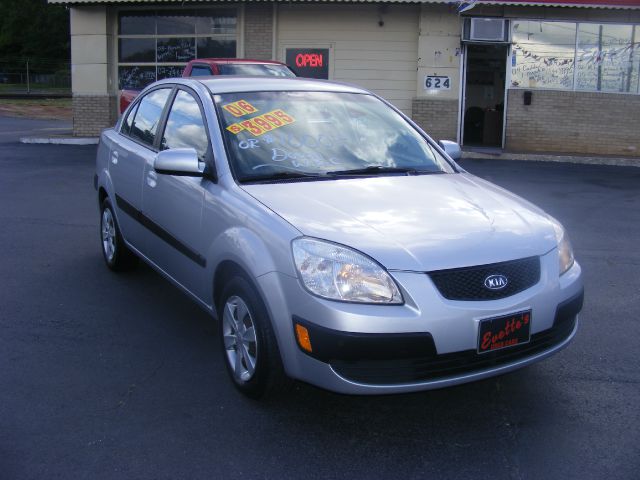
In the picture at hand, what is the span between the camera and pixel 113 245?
6.29m

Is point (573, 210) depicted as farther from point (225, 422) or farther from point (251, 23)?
point (251, 23)

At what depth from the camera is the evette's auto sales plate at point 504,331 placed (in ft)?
11.2

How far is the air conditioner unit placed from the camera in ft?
53.3

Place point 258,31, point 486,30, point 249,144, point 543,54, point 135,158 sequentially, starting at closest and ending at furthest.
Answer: point 249,144 < point 135,158 < point 486,30 < point 543,54 < point 258,31

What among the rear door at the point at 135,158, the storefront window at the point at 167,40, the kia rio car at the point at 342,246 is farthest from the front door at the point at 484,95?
the kia rio car at the point at 342,246

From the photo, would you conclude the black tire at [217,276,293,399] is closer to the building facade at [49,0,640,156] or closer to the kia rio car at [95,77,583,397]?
the kia rio car at [95,77,583,397]

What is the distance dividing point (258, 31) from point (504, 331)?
15033 mm

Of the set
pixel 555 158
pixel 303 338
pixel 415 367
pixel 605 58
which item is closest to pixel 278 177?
pixel 303 338

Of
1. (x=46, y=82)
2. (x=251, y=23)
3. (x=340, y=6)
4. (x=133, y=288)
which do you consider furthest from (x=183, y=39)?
(x=46, y=82)

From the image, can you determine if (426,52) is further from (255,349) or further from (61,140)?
(255,349)

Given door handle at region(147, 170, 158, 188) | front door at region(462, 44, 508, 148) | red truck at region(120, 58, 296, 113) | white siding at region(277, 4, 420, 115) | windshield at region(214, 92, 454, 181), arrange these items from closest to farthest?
windshield at region(214, 92, 454, 181)
door handle at region(147, 170, 158, 188)
red truck at region(120, 58, 296, 113)
white siding at region(277, 4, 420, 115)
front door at region(462, 44, 508, 148)

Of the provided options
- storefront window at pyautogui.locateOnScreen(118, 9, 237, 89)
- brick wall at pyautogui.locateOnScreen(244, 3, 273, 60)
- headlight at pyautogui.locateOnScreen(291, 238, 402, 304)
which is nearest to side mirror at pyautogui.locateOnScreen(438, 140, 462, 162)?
headlight at pyautogui.locateOnScreen(291, 238, 402, 304)

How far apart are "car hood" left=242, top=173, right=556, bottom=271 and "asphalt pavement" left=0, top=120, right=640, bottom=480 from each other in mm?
846

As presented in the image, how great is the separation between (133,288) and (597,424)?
366 cm
